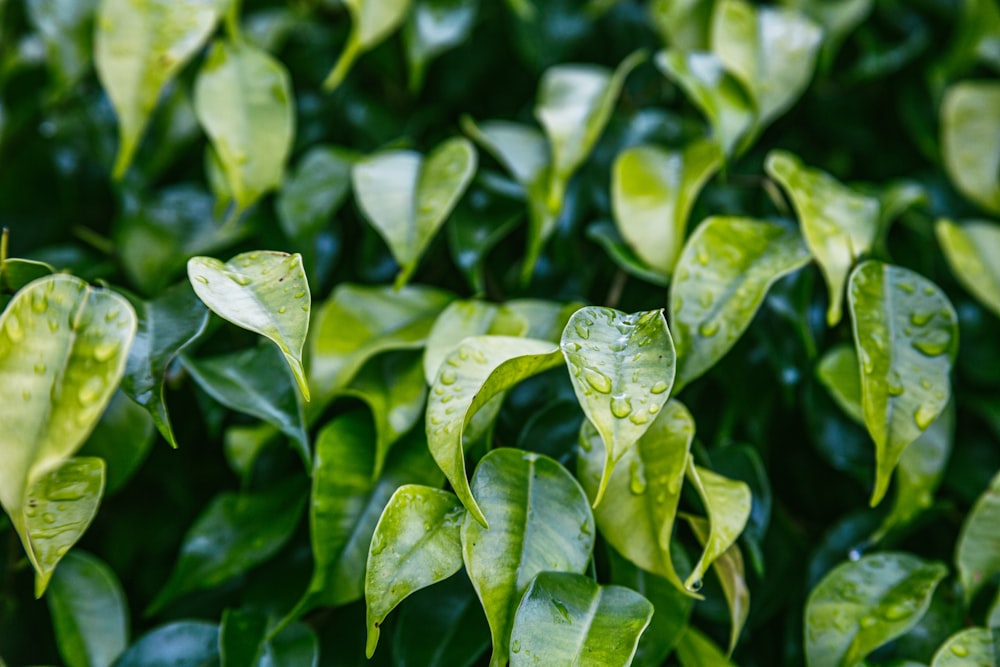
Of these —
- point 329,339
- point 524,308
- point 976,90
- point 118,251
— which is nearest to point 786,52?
point 976,90

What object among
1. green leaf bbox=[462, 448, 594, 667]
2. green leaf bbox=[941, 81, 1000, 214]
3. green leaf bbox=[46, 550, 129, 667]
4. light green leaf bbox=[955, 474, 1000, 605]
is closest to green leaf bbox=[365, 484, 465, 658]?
green leaf bbox=[462, 448, 594, 667]

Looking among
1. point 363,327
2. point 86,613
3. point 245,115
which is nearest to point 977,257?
point 363,327

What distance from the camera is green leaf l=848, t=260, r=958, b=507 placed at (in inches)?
18.3

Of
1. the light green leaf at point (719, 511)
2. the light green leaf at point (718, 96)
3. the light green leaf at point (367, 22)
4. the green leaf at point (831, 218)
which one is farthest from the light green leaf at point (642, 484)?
the light green leaf at point (367, 22)

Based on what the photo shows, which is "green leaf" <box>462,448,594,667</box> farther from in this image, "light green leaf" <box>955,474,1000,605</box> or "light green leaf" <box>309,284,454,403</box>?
"light green leaf" <box>955,474,1000,605</box>

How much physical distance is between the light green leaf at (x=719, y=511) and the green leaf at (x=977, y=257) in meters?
0.29

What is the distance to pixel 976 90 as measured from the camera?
71 centimetres

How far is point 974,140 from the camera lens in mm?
704

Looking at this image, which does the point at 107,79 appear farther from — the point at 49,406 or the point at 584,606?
the point at 584,606

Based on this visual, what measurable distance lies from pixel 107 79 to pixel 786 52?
537 millimetres

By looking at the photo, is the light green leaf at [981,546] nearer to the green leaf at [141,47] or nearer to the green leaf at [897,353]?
the green leaf at [897,353]

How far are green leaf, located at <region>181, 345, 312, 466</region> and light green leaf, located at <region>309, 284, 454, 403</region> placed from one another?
0.10 feet

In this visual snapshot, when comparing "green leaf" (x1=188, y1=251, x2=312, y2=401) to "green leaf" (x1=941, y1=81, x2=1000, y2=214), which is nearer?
"green leaf" (x1=188, y1=251, x2=312, y2=401)

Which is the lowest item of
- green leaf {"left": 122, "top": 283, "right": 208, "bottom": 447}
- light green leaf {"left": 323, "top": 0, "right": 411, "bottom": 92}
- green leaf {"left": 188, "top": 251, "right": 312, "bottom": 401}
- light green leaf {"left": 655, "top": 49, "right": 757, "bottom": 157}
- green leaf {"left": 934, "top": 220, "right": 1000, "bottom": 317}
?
green leaf {"left": 934, "top": 220, "right": 1000, "bottom": 317}
